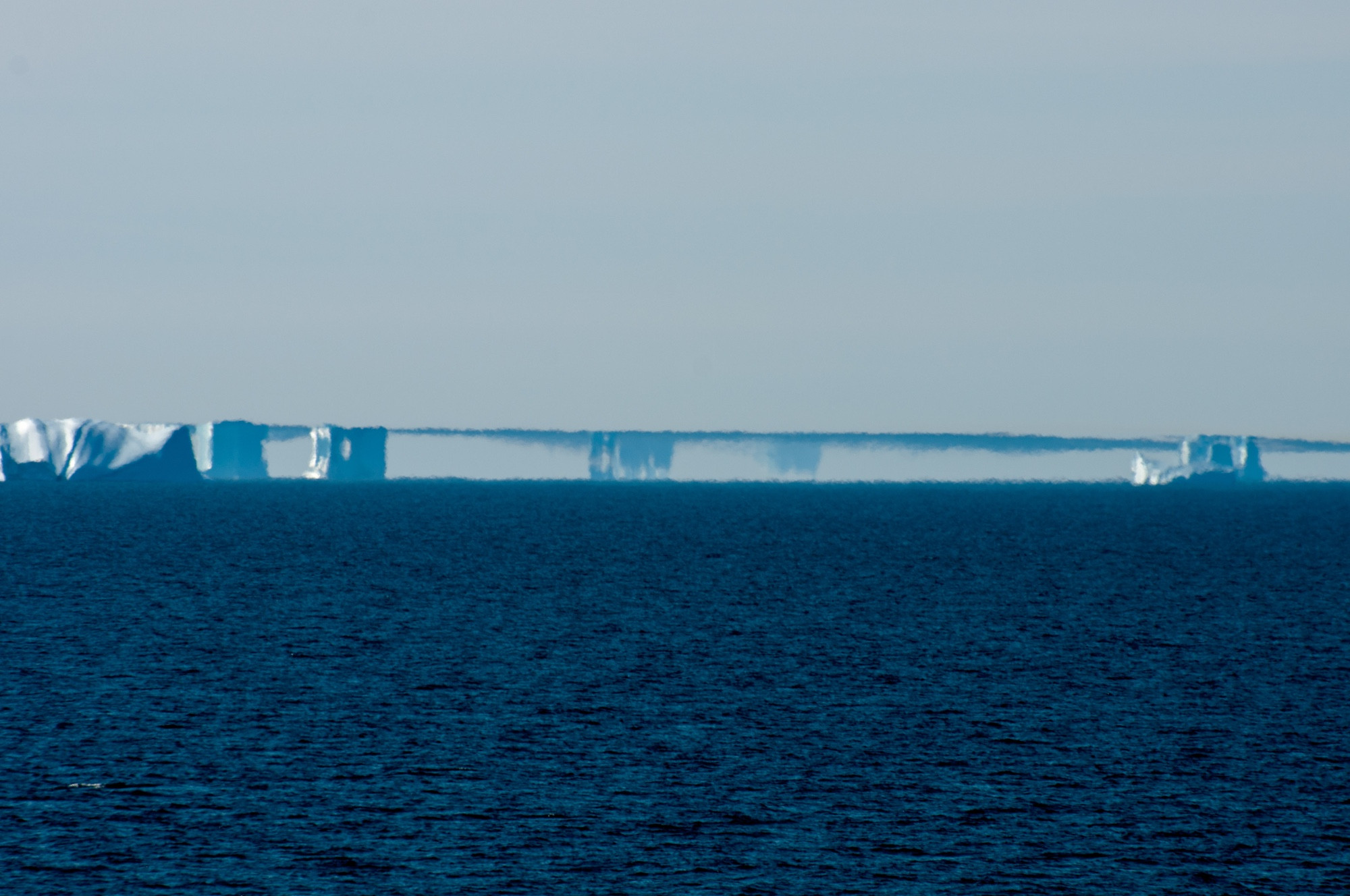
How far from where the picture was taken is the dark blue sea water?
27047mm

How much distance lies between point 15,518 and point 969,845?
13619 centimetres

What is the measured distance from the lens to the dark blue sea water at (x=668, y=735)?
27.0 metres

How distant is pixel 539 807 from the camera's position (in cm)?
3061

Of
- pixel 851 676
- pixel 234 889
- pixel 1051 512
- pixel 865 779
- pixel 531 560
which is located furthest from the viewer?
pixel 1051 512

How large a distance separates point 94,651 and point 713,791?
27.2 meters

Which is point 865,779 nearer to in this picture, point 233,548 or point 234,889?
point 234,889

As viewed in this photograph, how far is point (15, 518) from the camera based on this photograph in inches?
5802

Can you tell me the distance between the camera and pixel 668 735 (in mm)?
38125

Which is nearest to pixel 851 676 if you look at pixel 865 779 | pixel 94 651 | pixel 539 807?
pixel 865 779

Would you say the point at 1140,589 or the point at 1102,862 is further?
the point at 1140,589

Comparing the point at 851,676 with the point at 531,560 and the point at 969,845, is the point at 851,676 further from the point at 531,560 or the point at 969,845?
the point at 531,560

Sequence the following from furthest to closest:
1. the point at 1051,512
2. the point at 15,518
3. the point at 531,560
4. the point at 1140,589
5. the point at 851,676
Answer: the point at 1051,512, the point at 15,518, the point at 531,560, the point at 1140,589, the point at 851,676

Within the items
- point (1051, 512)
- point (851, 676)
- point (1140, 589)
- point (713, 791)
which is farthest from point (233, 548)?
point (1051, 512)

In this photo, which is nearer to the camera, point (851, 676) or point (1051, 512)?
point (851, 676)
